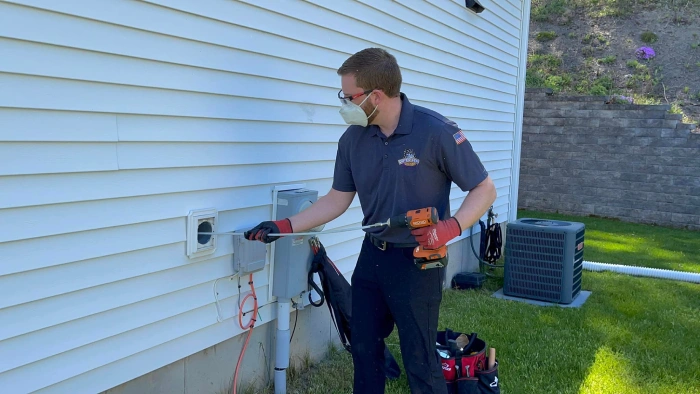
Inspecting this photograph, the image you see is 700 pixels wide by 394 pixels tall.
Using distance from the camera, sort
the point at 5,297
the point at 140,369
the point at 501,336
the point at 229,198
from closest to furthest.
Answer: the point at 5,297, the point at 140,369, the point at 229,198, the point at 501,336

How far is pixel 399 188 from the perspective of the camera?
2777 mm

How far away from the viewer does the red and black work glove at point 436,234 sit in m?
2.49

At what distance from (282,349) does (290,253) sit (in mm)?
564

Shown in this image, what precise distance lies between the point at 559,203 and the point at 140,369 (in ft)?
32.5

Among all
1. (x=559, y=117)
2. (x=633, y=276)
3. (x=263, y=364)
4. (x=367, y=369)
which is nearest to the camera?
(x=367, y=369)

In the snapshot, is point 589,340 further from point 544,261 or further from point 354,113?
point 354,113

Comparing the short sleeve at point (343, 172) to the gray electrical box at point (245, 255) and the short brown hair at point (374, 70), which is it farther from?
the gray electrical box at point (245, 255)

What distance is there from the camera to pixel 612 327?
5.09 m

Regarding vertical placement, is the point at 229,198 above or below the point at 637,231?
above

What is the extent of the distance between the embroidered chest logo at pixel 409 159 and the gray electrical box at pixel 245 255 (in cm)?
103

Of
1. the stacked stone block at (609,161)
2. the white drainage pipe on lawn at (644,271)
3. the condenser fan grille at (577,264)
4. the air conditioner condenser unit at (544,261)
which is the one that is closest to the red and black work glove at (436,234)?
the air conditioner condenser unit at (544,261)

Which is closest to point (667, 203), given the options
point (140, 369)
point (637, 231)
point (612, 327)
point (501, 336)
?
point (637, 231)

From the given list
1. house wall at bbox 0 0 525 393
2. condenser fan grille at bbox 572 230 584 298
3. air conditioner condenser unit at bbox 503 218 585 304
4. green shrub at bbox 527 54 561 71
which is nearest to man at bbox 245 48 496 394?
house wall at bbox 0 0 525 393

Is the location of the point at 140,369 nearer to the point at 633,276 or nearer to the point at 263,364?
the point at 263,364
